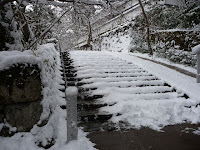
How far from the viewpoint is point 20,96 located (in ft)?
7.14

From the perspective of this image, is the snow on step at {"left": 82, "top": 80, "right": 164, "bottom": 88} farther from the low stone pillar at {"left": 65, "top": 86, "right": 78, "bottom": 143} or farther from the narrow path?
the low stone pillar at {"left": 65, "top": 86, "right": 78, "bottom": 143}

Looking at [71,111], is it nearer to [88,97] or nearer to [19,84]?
[19,84]

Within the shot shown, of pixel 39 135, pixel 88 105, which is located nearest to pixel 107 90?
pixel 88 105

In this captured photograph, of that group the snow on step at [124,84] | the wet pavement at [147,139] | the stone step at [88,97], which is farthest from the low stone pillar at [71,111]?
the snow on step at [124,84]

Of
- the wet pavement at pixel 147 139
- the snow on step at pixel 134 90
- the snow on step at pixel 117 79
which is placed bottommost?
the wet pavement at pixel 147 139

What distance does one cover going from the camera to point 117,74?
5.13m

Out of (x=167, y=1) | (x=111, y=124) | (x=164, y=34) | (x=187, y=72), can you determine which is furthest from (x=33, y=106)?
(x=167, y=1)

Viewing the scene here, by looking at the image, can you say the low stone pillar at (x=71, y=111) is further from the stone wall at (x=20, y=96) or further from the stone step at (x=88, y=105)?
the stone step at (x=88, y=105)

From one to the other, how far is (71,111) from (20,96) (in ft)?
2.28

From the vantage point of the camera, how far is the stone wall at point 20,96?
2.13 metres

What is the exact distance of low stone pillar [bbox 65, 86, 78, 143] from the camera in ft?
7.42

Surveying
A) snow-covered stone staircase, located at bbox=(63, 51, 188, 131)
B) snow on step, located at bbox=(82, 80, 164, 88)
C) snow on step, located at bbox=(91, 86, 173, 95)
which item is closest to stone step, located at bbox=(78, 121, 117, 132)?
snow-covered stone staircase, located at bbox=(63, 51, 188, 131)

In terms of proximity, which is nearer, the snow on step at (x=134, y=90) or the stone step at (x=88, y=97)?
the stone step at (x=88, y=97)

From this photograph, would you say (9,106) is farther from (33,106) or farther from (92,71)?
(92,71)
